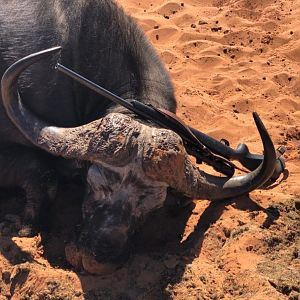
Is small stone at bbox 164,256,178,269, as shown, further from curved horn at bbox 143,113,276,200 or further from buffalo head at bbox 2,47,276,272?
curved horn at bbox 143,113,276,200

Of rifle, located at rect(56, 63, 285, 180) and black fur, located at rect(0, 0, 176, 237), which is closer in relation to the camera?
rifle, located at rect(56, 63, 285, 180)

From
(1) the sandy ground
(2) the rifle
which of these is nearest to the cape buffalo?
(2) the rifle

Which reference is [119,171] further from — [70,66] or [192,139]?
[70,66]

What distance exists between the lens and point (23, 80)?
4.90 metres

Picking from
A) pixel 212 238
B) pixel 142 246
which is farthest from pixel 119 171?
pixel 212 238

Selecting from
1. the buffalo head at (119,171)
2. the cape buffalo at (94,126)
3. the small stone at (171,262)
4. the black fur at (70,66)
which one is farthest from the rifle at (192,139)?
the small stone at (171,262)

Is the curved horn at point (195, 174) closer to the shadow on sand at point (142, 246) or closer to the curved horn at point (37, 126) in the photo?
the shadow on sand at point (142, 246)

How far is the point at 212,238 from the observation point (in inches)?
178

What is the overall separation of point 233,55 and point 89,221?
5.00m

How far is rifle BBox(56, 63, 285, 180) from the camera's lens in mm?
4125

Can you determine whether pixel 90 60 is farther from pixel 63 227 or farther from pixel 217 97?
pixel 217 97

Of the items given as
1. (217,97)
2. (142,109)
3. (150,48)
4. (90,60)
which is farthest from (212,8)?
(142,109)

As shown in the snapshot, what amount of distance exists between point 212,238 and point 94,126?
4.75 feet

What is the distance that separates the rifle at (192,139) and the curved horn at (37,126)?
28cm
